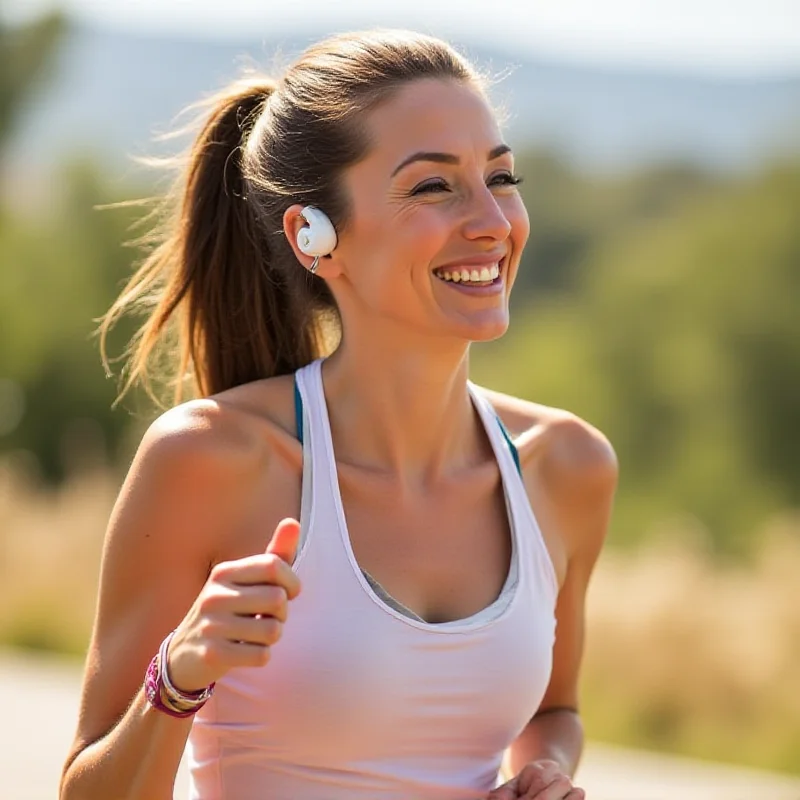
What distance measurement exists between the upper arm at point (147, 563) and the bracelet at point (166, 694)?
0.61ft

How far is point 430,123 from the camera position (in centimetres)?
249

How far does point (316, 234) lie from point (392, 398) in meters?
0.30

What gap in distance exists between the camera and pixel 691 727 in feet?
24.5

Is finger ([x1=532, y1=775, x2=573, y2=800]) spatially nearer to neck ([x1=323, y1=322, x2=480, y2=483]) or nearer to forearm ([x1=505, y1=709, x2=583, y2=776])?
forearm ([x1=505, y1=709, x2=583, y2=776])

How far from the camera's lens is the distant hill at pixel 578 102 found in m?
79.1

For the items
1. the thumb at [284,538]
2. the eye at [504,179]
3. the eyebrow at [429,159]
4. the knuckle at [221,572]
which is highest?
the eyebrow at [429,159]

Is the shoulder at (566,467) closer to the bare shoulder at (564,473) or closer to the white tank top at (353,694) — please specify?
the bare shoulder at (564,473)

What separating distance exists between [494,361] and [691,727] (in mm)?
24819

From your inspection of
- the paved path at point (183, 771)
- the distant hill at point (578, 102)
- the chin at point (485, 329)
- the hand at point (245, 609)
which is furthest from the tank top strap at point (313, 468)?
the distant hill at point (578, 102)

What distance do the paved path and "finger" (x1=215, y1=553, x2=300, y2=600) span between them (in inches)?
126

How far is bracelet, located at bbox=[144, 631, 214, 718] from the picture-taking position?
205 centimetres

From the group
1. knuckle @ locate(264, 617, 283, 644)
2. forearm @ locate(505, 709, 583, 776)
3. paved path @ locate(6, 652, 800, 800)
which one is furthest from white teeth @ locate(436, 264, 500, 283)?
paved path @ locate(6, 652, 800, 800)

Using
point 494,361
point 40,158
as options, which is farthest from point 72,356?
point 40,158

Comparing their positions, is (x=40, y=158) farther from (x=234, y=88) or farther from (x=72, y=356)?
Result: (x=234, y=88)
